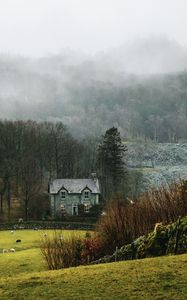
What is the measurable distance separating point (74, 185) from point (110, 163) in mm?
10409

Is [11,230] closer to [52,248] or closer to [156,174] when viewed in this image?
[52,248]

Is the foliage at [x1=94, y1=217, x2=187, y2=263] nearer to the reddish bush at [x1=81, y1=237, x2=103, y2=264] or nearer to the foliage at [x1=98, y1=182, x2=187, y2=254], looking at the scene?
the reddish bush at [x1=81, y1=237, x2=103, y2=264]

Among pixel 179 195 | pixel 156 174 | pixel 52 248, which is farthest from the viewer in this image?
pixel 156 174

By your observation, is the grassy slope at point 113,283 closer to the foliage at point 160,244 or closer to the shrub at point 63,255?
the foliage at point 160,244

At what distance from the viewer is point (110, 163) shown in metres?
109

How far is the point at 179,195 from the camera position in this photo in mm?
29469

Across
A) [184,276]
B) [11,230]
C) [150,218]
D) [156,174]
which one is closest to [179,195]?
[150,218]

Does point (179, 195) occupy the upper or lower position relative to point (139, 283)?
upper

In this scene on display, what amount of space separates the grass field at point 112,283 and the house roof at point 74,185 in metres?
82.9

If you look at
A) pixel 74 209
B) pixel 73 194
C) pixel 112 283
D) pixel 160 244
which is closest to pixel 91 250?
pixel 160 244

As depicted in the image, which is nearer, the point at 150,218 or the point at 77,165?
the point at 150,218

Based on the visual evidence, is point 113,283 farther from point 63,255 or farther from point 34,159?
point 34,159

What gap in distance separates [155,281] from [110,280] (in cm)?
151

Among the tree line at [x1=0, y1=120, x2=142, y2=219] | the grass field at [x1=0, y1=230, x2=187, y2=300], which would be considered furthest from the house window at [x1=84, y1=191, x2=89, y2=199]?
the grass field at [x1=0, y1=230, x2=187, y2=300]
